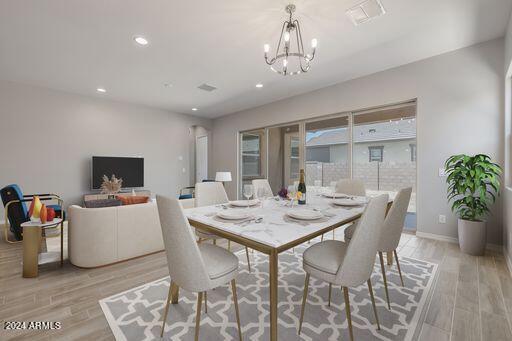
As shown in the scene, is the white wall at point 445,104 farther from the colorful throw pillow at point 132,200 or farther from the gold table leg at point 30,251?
the gold table leg at point 30,251

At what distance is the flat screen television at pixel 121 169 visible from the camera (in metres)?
5.23

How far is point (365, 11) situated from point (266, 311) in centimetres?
296

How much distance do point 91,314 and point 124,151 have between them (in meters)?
4.78

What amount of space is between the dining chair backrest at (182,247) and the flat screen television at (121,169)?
16.2 ft

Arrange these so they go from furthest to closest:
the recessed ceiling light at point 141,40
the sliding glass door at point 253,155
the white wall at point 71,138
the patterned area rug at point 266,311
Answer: the sliding glass door at point 253,155 < the white wall at point 71,138 < the recessed ceiling light at point 141,40 < the patterned area rug at point 266,311

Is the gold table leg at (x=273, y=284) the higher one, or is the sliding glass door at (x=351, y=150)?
the sliding glass door at (x=351, y=150)

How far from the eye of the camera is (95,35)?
283 cm

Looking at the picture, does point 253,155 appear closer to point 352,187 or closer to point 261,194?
point 352,187

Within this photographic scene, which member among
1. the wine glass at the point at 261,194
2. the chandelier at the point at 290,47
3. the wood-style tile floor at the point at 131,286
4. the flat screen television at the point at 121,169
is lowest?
the wood-style tile floor at the point at 131,286

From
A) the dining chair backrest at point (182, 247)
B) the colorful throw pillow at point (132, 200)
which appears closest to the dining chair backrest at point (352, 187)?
the dining chair backrest at point (182, 247)

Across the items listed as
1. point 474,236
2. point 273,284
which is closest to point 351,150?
point 474,236

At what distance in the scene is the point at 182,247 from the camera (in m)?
1.27

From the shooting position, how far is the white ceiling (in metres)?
2.36

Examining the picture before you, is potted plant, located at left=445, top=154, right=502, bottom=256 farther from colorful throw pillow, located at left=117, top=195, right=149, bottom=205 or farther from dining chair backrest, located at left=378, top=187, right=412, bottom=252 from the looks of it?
colorful throw pillow, located at left=117, top=195, right=149, bottom=205
